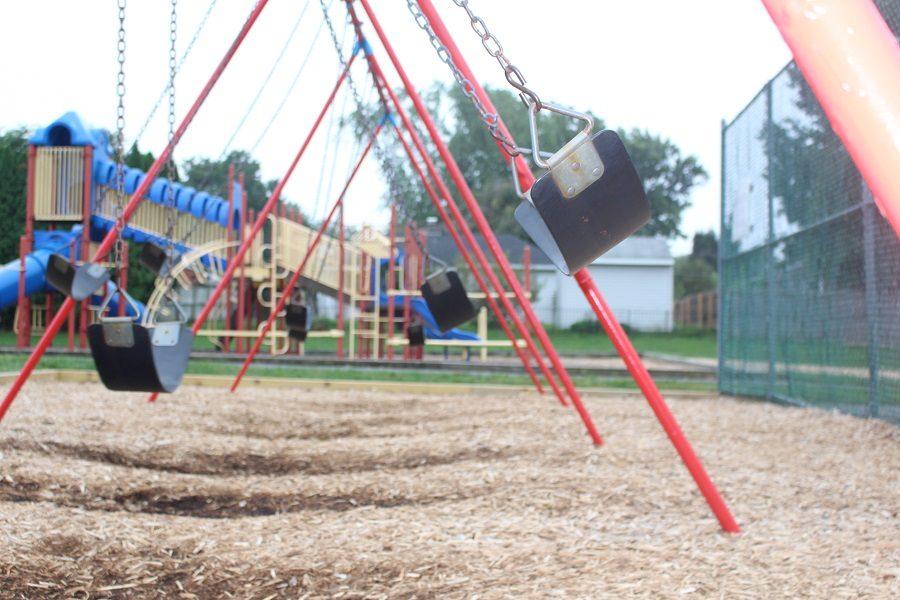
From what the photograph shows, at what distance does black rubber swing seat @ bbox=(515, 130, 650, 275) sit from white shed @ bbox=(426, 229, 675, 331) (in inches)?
1121

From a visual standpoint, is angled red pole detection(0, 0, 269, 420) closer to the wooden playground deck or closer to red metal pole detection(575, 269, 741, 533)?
the wooden playground deck

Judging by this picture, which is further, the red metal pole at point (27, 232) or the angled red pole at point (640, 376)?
the red metal pole at point (27, 232)

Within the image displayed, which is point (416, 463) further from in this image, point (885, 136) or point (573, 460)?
point (885, 136)

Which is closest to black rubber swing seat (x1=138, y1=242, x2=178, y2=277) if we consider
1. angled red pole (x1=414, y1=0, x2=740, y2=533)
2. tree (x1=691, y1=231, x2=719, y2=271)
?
angled red pole (x1=414, y1=0, x2=740, y2=533)

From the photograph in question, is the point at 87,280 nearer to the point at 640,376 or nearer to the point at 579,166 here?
the point at 640,376

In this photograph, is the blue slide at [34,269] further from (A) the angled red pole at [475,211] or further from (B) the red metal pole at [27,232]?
(A) the angled red pole at [475,211]

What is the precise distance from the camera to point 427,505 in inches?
124

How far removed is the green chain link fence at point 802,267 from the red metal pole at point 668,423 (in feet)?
8.96

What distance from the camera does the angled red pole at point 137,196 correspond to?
3312 millimetres

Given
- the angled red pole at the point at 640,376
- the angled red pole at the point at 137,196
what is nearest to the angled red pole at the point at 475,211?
the angled red pole at the point at 137,196

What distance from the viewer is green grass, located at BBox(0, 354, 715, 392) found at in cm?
866

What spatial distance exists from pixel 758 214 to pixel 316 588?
601cm

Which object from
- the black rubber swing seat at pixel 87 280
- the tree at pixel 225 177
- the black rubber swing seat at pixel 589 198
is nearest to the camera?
the black rubber swing seat at pixel 589 198

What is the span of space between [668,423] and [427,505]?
3.15ft
